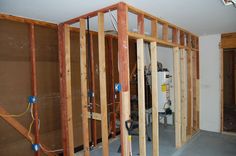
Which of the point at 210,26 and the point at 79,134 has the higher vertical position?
the point at 210,26

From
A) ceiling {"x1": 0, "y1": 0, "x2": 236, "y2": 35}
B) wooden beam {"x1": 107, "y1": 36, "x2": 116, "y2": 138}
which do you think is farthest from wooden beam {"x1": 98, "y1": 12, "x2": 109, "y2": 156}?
wooden beam {"x1": 107, "y1": 36, "x2": 116, "y2": 138}

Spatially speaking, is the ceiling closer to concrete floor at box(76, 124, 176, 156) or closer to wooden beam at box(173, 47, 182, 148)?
wooden beam at box(173, 47, 182, 148)

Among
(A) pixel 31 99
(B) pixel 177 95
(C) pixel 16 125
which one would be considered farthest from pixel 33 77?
(B) pixel 177 95

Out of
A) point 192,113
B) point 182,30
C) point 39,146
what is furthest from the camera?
point 192,113

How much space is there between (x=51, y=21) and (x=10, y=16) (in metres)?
0.62

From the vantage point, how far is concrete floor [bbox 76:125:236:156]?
3.71m

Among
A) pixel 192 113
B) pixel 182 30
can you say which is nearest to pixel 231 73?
pixel 192 113

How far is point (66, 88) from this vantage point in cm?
320

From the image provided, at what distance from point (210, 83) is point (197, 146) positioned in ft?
5.55

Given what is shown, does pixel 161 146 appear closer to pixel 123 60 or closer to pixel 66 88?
pixel 66 88

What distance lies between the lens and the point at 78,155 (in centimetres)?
368

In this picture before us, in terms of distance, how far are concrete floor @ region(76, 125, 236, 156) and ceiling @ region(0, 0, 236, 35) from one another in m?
2.56

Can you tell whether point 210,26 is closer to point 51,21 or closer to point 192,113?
point 192,113

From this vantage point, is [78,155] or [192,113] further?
[192,113]
